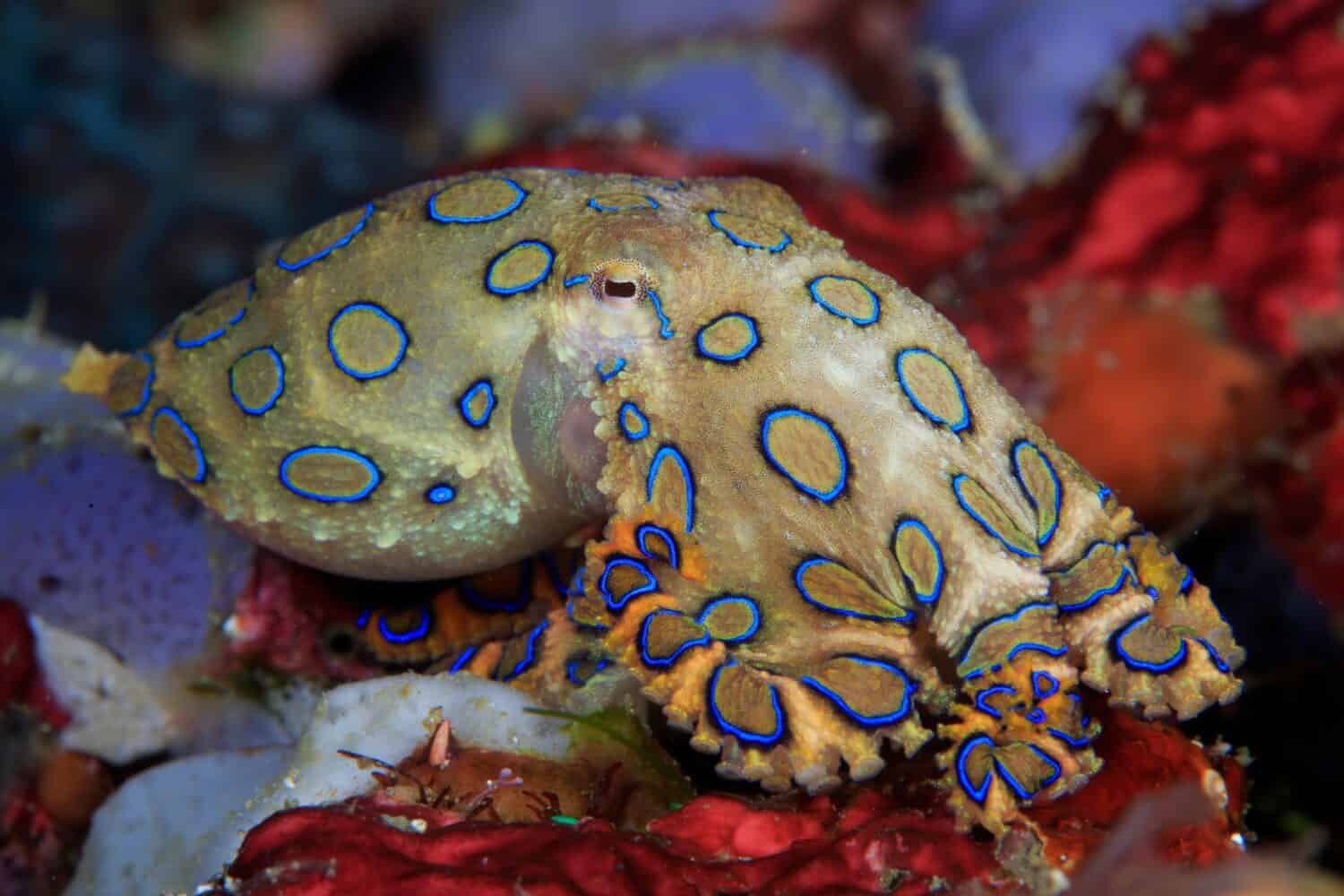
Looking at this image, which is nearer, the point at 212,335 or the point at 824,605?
the point at 824,605

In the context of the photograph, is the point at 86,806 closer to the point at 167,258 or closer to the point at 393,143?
the point at 167,258

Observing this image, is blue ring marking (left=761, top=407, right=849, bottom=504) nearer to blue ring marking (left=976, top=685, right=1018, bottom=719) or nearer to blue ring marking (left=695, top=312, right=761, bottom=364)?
blue ring marking (left=695, top=312, right=761, bottom=364)

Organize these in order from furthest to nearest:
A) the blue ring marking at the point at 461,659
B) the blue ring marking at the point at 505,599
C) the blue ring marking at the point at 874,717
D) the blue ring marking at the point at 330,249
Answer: the blue ring marking at the point at 505,599 < the blue ring marking at the point at 461,659 < the blue ring marking at the point at 330,249 < the blue ring marking at the point at 874,717

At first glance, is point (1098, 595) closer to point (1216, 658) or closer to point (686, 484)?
point (1216, 658)

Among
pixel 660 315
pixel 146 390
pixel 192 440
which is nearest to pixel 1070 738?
pixel 660 315

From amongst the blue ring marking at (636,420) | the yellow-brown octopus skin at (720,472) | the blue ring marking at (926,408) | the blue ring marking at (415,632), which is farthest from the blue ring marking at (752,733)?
the blue ring marking at (415,632)

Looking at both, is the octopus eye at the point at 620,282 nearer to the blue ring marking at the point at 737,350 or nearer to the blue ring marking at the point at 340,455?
the blue ring marking at the point at 737,350

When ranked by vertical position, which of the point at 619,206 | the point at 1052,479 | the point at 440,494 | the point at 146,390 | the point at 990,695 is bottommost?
the point at 146,390

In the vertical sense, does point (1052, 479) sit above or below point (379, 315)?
above
